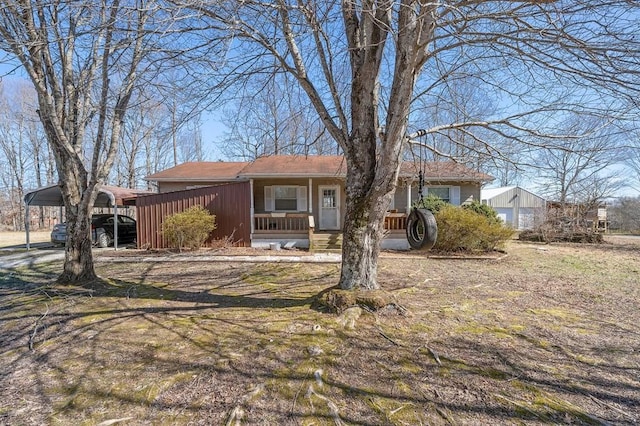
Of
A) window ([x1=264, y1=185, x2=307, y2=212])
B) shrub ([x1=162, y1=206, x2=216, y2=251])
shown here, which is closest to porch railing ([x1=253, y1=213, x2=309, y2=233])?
window ([x1=264, y1=185, x2=307, y2=212])

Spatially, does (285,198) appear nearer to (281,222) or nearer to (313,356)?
(281,222)

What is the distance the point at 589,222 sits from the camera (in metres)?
14.0

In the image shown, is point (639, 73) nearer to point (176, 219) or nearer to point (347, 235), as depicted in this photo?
point (347, 235)

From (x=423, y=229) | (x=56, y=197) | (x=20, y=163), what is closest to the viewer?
(x=423, y=229)

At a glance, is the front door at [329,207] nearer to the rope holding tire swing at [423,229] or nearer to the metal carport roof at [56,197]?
the metal carport roof at [56,197]

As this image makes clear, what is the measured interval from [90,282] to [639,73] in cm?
815

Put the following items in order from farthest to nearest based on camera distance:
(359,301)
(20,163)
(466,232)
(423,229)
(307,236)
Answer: (20,163)
(307,236)
(466,232)
(423,229)
(359,301)

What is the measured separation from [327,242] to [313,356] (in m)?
8.17

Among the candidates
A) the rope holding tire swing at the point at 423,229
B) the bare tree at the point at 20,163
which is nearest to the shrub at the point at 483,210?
the rope holding tire swing at the point at 423,229

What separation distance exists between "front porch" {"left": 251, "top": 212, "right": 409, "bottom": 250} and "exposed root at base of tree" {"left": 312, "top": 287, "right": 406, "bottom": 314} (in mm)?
6577

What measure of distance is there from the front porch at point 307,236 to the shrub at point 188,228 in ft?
5.73

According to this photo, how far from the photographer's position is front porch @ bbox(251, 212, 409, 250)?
11.1 metres

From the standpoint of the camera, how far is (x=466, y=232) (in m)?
9.55

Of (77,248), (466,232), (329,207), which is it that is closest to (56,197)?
(77,248)
